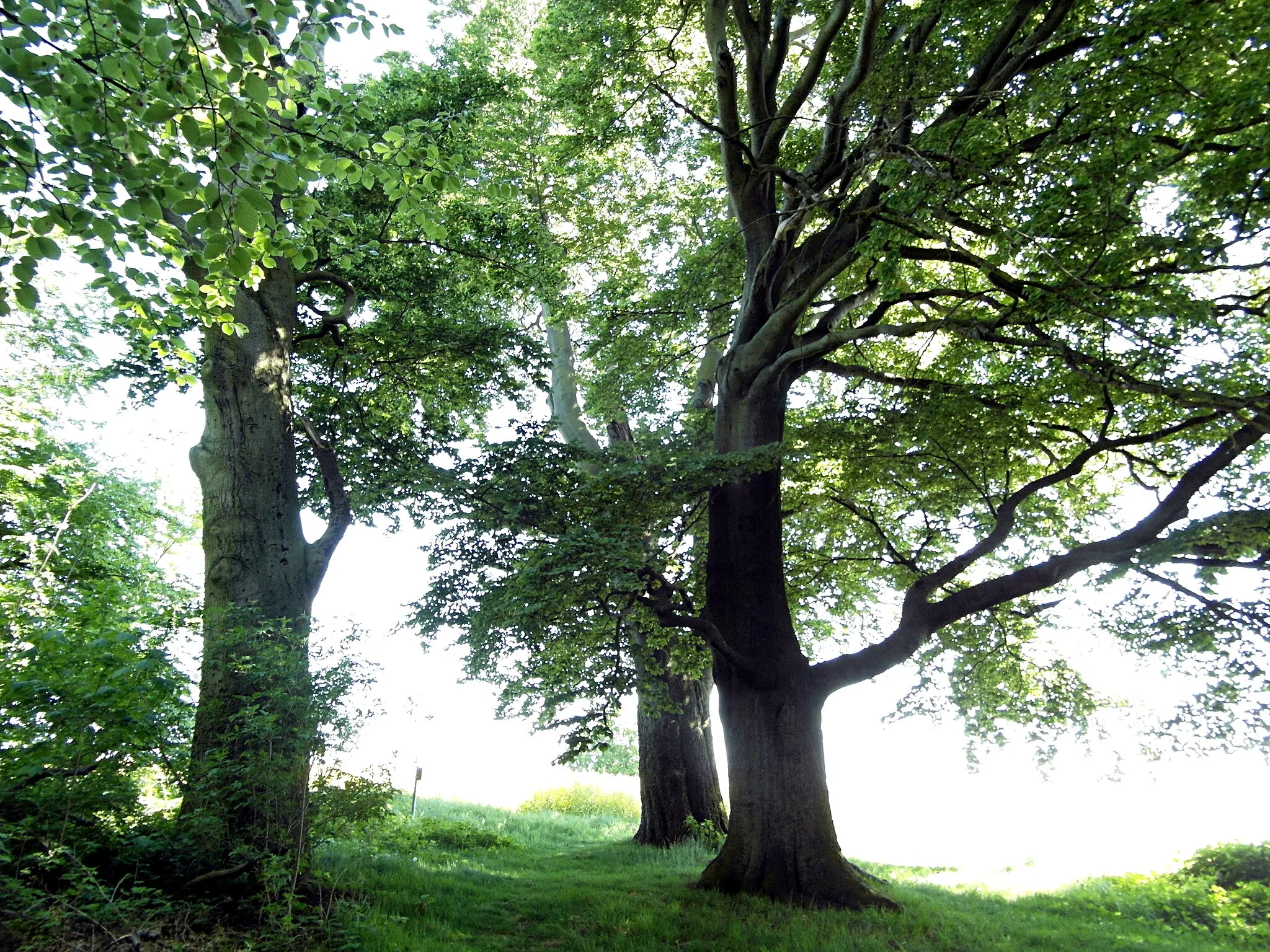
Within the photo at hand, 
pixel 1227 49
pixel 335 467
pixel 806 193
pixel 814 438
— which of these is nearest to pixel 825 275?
pixel 806 193

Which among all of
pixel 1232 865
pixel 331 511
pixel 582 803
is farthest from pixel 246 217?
pixel 582 803

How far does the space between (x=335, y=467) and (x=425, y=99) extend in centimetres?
543

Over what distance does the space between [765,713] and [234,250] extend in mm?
6827

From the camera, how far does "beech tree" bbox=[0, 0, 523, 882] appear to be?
3.82 m

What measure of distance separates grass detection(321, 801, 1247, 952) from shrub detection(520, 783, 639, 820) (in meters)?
7.64

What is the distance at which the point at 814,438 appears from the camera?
9516 mm

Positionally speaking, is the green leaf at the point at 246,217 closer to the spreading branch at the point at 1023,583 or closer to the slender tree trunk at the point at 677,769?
the spreading branch at the point at 1023,583

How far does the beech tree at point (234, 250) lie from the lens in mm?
3816

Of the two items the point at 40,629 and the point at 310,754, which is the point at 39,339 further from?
the point at 310,754

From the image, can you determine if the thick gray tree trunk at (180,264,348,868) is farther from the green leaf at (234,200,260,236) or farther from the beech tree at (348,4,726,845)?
the green leaf at (234,200,260,236)

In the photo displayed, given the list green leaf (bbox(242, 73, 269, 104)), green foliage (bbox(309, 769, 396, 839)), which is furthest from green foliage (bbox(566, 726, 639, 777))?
green leaf (bbox(242, 73, 269, 104))

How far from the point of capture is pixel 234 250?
13.3 feet

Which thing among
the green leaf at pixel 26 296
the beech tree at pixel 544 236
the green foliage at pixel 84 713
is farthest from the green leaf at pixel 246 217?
the beech tree at pixel 544 236

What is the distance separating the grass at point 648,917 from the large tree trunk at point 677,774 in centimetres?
215
